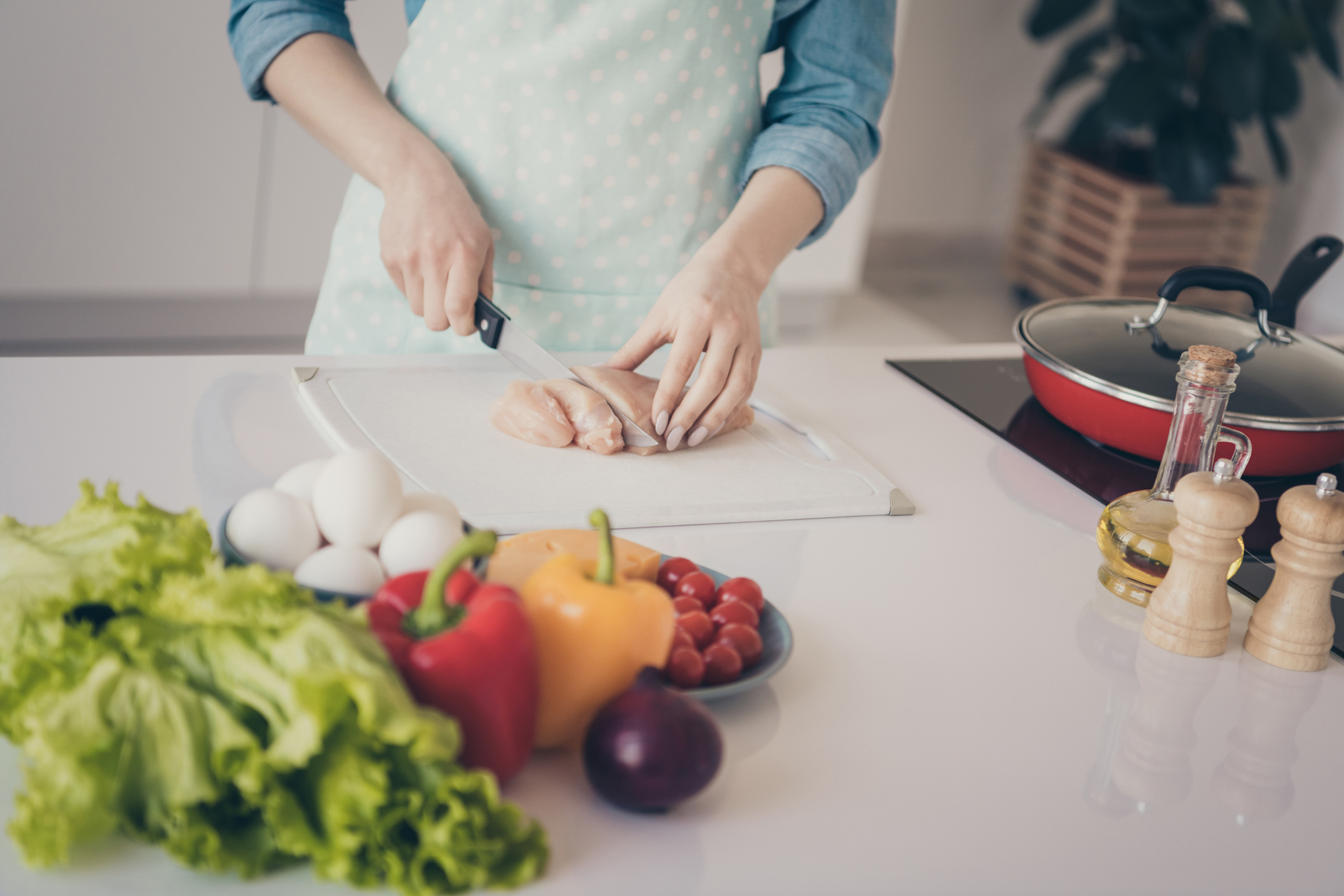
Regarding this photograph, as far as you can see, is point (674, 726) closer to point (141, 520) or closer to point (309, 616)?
point (309, 616)

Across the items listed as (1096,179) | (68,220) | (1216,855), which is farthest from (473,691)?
(1096,179)

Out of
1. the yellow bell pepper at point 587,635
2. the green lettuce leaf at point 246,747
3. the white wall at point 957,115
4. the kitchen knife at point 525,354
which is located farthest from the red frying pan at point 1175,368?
the white wall at point 957,115

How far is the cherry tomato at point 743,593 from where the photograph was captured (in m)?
0.64

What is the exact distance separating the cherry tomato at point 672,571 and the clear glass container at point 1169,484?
31cm

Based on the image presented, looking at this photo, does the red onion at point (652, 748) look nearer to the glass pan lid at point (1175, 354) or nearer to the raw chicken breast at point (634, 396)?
the raw chicken breast at point (634, 396)

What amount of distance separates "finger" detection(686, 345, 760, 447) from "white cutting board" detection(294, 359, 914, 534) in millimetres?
19

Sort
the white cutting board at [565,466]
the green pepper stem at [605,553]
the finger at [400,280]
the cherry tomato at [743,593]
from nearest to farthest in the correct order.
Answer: the green pepper stem at [605,553]
the cherry tomato at [743,593]
the white cutting board at [565,466]
the finger at [400,280]

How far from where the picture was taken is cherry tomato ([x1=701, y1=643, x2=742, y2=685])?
59 centimetres

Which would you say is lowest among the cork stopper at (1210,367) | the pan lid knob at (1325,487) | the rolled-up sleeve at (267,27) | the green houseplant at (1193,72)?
the pan lid knob at (1325,487)

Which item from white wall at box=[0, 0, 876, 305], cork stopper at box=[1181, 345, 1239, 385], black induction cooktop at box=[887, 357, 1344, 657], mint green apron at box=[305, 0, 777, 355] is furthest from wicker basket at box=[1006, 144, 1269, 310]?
cork stopper at box=[1181, 345, 1239, 385]

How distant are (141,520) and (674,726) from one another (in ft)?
0.87

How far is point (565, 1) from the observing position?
3.70 ft

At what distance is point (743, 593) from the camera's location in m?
0.64

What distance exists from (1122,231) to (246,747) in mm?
3310
